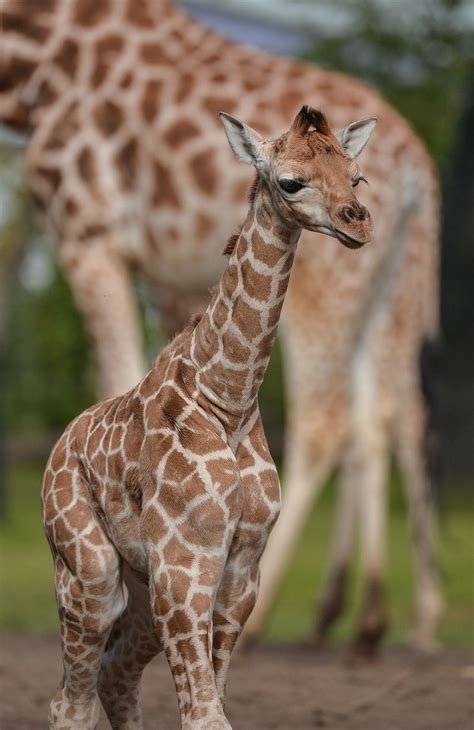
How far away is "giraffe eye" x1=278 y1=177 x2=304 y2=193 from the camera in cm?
350

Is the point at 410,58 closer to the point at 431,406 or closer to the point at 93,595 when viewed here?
the point at 431,406

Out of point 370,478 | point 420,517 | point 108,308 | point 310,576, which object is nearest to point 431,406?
point 420,517

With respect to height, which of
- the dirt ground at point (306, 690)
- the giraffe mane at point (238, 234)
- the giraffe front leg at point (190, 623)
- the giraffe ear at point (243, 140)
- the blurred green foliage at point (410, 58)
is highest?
the blurred green foliage at point (410, 58)

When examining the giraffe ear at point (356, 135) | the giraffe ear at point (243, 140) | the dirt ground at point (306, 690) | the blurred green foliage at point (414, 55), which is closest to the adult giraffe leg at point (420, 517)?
the dirt ground at point (306, 690)

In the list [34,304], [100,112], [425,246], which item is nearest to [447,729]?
[425,246]

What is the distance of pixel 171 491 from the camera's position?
3582 mm

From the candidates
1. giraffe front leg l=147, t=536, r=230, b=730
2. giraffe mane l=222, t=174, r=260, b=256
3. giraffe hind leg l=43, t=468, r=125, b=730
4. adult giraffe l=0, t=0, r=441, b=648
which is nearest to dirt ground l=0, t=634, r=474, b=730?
adult giraffe l=0, t=0, r=441, b=648

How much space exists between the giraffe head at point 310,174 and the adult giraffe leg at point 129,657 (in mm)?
1142

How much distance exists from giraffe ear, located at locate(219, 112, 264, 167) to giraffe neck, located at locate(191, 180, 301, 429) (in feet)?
0.24

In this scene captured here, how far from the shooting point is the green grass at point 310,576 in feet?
27.9

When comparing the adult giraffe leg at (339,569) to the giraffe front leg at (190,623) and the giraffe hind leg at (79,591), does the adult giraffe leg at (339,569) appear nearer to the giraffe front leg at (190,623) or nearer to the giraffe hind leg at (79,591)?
the giraffe hind leg at (79,591)

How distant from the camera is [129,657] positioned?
3988mm

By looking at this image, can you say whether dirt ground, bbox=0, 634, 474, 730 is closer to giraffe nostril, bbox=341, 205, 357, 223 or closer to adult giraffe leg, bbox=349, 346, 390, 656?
adult giraffe leg, bbox=349, 346, 390, 656

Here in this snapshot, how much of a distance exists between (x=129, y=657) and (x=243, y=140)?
1.51m
